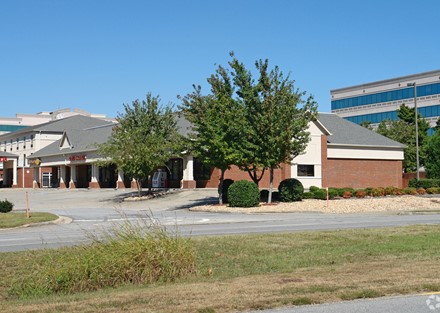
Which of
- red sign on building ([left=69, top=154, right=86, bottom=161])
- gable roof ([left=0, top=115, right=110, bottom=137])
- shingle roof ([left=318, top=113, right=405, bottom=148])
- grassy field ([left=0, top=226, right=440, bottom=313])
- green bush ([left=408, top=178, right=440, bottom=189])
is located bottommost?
grassy field ([left=0, top=226, right=440, bottom=313])

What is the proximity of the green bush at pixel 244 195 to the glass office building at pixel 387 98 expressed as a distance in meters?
56.7

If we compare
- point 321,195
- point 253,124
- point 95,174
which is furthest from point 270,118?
point 95,174

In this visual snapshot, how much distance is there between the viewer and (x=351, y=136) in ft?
183

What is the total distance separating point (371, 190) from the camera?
42062 millimetres

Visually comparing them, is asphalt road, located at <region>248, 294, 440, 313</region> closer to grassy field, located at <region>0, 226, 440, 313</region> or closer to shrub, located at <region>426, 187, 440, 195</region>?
grassy field, located at <region>0, 226, 440, 313</region>

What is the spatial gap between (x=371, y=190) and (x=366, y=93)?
60.9 m

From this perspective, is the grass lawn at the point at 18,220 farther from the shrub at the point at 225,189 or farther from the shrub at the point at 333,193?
the shrub at the point at 333,193

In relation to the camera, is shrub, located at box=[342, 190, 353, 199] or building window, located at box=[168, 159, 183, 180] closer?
shrub, located at box=[342, 190, 353, 199]

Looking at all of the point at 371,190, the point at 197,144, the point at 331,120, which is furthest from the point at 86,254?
the point at 331,120

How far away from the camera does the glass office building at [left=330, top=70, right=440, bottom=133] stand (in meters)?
88.1

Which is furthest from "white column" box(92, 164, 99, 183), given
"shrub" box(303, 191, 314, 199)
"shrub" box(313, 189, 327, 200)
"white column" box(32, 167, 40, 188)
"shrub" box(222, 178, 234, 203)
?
"shrub" box(313, 189, 327, 200)

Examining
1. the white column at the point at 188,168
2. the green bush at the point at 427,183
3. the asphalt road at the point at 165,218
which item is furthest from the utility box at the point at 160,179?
the green bush at the point at 427,183

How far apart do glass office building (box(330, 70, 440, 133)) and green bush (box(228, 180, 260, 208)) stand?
56.7m

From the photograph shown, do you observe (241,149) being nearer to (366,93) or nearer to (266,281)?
(266,281)
